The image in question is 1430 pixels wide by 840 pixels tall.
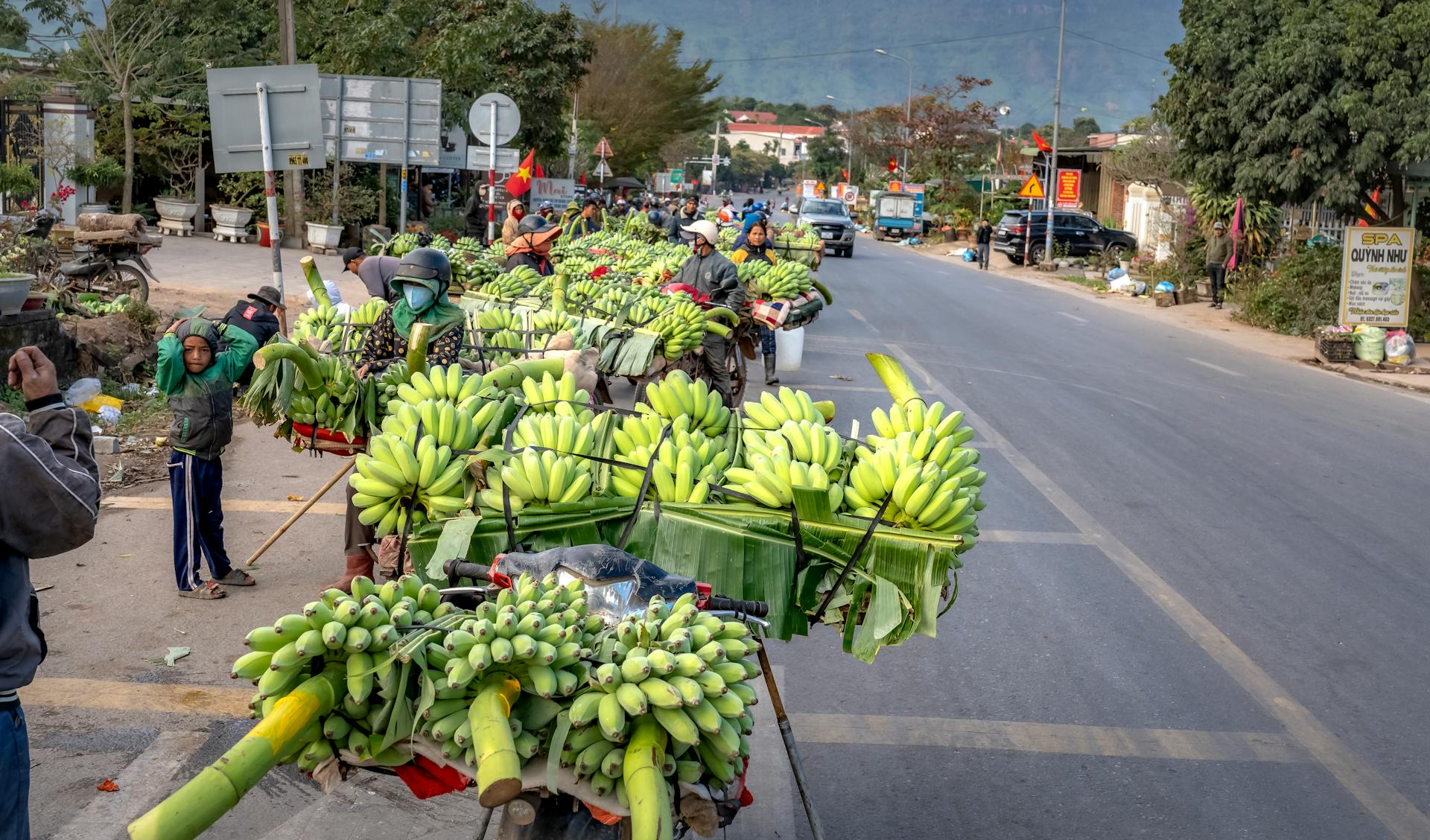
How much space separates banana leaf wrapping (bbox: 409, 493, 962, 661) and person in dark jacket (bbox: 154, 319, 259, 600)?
11.6 feet

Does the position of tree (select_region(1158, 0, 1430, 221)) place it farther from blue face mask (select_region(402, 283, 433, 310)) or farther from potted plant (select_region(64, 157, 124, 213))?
potted plant (select_region(64, 157, 124, 213))

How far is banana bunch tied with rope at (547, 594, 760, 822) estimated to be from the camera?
105 inches

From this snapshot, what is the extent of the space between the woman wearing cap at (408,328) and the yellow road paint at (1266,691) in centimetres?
419

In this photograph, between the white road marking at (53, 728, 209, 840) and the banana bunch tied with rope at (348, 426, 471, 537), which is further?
the white road marking at (53, 728, 209, 840)

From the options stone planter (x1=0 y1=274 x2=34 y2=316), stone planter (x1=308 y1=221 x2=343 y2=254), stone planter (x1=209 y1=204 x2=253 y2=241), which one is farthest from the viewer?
stone planter (x1=209 y1=204 x2=253 y2=241)

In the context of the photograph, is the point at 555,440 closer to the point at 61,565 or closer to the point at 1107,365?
the point at 61,565

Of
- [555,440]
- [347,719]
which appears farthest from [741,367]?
[347,719]

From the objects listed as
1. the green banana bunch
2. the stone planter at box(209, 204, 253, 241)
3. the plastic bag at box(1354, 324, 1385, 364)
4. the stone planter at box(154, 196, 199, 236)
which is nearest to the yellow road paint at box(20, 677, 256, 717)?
the green banana bunch

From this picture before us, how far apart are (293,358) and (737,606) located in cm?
275

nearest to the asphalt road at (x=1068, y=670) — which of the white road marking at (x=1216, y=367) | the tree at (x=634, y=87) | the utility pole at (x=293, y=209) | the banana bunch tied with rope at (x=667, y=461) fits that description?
the banana bunch tied with rope at (x=667, y=461)

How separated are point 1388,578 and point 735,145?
191246mm

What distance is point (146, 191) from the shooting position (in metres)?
31.5

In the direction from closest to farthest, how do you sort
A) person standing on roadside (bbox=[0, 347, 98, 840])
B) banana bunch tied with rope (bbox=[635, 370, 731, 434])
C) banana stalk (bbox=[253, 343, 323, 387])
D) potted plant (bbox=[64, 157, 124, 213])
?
person standing on roadside (bbox=[0, 347, 98, 840]) → banana bunch tied with rope (bbox=[635, 370, 731, 434]) → banana stalk (bbox=[253, 343, 323, 387]) → potted plant (bbox=[64, 157, 124, 213])

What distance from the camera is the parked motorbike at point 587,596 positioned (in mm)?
3016
